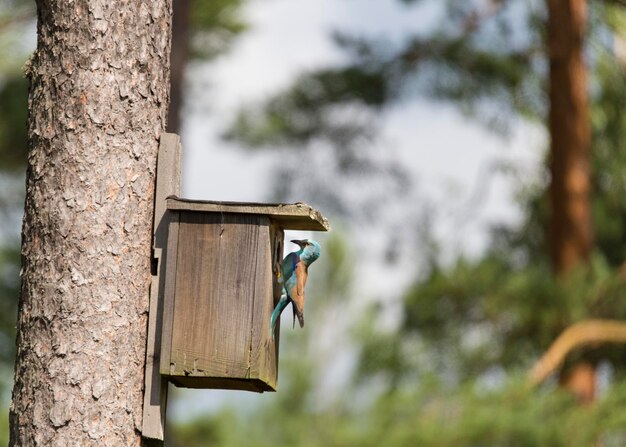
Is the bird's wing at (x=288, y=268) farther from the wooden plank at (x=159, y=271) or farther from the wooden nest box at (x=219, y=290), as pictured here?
the wooden plank at (x=159, y=271)

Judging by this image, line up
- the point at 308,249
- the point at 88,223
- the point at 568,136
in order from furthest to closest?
the point at 568,136 → the point at 308,249 → the point at 88,223

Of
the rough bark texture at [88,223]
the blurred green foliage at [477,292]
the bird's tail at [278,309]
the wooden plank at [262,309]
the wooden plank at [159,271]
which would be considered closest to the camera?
the rough bark texture at [88,223]

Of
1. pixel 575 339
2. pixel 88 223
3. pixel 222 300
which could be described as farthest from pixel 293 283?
pixel 575 339

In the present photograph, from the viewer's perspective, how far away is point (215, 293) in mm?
3133

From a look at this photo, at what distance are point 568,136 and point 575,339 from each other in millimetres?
1891

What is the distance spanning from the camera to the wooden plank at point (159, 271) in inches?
118

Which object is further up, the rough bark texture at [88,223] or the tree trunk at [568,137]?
the tree trunk at [568,137]

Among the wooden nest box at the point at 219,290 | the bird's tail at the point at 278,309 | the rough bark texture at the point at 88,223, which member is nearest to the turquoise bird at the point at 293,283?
the bird's tail at the point at 278,309

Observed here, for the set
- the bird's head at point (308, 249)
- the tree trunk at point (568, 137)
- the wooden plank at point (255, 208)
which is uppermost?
the tree trunk at point (568, 137)

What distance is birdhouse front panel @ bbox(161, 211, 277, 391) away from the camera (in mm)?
3090

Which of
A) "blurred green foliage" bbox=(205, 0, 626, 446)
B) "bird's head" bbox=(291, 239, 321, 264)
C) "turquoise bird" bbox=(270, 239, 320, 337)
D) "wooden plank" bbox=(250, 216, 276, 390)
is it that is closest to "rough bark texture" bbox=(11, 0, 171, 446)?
"wooden plank" bbox=(250, 216, 276, 390)

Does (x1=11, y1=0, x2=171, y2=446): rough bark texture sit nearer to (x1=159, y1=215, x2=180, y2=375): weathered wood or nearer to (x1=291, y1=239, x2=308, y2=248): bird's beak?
(x1=159, y1=215, x2=180, y2=375): weathered wood

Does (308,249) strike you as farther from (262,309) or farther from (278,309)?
(262,309)

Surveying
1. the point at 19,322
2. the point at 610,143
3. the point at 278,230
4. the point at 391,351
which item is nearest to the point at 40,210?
the point at 19,322
